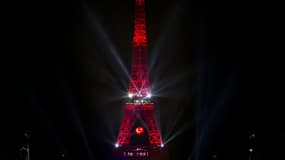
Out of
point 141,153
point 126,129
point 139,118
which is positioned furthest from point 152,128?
point 141,153

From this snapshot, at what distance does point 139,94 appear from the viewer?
91.4 ft

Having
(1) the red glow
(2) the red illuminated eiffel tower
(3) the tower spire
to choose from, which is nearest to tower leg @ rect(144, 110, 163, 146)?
(2) the red illuminated eiffel tower

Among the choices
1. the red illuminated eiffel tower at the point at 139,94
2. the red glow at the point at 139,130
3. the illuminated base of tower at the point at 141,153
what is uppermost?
the red illuminated eiffel tower at the point at 139,94

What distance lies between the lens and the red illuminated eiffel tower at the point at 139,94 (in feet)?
88.5

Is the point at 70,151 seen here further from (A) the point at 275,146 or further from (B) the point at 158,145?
(A) the point at 275,146

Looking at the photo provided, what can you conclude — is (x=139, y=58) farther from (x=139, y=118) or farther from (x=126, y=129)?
(x=126, y=129)

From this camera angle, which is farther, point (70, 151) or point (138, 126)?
point (138, 126)

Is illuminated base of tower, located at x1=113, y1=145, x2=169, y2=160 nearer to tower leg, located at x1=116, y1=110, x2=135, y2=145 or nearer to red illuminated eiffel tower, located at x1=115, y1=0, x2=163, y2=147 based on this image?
red illuminated eiffel tower, located at x1=115, y1=0, x2=163, y2=147

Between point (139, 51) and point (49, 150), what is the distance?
726 centimetres

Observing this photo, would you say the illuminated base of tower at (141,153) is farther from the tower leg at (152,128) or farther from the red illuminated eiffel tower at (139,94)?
the tower leg at (152,128)

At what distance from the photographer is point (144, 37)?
2708 centimetres

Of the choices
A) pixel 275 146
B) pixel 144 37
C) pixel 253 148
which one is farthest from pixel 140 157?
pixel 275 146

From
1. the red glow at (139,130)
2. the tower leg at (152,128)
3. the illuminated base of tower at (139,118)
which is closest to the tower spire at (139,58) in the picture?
the illuminated base of tower at (139,118)

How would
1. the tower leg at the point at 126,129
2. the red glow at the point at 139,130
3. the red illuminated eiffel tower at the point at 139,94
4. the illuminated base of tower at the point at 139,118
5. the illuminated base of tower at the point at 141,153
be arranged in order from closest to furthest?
the illuminated base of tower at the point at 141,153, the red illuminated eiffel tower at the point at 139,94, the illuminated base of tower at the point at 139,118, the tower leg at the point at 126,129, the red glow at the point at 139,130
